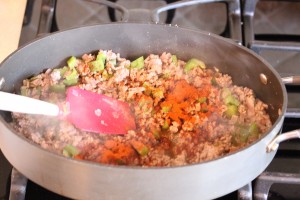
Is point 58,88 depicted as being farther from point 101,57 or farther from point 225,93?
point 225,93

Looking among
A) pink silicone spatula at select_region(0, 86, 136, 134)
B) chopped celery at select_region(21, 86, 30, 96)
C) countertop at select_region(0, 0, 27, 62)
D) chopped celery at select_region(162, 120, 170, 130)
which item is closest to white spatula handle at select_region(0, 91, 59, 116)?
pink silicone spatula at select_region(0, 86, 136, 134)

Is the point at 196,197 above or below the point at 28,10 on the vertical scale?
below

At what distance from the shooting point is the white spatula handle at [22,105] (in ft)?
2.81

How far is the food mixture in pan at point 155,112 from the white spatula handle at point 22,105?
0.16 ft

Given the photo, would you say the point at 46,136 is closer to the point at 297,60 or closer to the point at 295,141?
the point at 295,141

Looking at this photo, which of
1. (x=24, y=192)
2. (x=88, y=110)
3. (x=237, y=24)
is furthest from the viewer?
(x=237, y=24)

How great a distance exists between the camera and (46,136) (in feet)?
3.07

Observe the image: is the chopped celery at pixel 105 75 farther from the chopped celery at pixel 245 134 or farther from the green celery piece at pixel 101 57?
the chopped celery at pixel 245 134

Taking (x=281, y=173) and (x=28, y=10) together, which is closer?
(x=281, y=173)

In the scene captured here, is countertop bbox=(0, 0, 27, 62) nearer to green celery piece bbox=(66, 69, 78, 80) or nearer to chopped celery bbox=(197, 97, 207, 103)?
green celery piece bbox=(66, 69, 78, 80)

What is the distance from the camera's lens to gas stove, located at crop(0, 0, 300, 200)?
0.97 m

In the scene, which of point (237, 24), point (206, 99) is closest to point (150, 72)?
point (206, 99)

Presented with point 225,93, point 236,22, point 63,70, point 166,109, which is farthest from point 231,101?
point 63,70

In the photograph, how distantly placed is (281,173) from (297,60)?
15.4 inches
